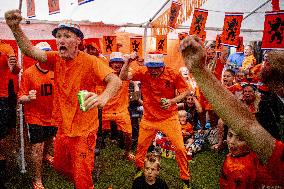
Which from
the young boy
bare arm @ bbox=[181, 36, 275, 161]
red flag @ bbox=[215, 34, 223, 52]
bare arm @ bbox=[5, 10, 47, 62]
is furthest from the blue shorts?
red flag @ bbox=[215, 34, 223, 52]

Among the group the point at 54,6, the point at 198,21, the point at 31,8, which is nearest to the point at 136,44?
the point at 198,21

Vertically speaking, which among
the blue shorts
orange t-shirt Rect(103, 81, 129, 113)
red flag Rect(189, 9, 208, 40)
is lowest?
the blue shorts

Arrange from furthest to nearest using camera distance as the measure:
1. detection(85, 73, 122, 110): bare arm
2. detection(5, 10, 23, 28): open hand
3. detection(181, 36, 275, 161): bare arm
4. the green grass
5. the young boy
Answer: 1. the green grass
2. the young boy
3. detection(5, 10, 23, 28): open hand
4. detection(85, 73, 122, 110): bare arm
5. detection(181, 36, 275, 161): bare arm

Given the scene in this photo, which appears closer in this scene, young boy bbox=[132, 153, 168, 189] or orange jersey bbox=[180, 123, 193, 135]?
young boy bbox=[132, 153, 168, 189]

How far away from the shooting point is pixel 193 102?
8977 mm

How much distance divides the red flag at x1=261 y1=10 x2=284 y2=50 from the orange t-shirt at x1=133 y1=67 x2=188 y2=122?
219 cm

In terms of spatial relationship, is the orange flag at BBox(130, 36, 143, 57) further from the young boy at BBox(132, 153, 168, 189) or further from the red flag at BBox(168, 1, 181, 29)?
the young boy at BBox(132, 153, 168, 189)

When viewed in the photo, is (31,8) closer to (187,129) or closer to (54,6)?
(54,6)

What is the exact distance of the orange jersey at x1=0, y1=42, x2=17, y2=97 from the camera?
588cm

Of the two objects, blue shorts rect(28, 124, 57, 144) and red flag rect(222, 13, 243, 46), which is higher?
red flag rect(222, 13, 243, 46)

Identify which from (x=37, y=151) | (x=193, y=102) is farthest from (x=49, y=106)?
(x=193, y=102)

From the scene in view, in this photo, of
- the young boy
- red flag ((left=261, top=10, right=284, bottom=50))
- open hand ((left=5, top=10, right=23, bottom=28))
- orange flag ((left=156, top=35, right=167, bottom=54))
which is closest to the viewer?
open hand ((left=5, top=10, right=23, bottom=28))

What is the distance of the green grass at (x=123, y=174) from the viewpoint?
5668 mm

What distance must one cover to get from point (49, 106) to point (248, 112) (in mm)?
4423
